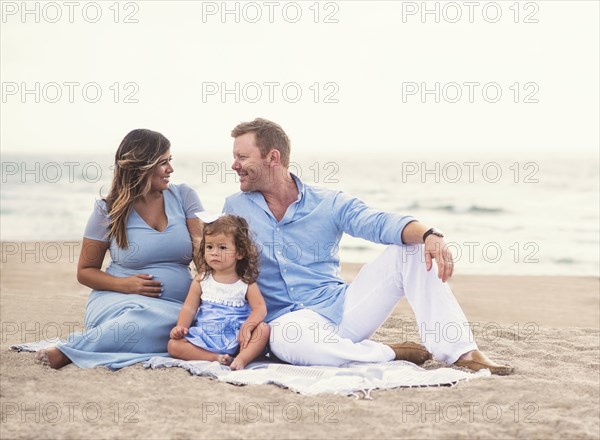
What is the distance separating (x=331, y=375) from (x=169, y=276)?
1185 millimetres

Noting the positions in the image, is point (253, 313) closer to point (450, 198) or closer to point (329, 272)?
point (329, 272)

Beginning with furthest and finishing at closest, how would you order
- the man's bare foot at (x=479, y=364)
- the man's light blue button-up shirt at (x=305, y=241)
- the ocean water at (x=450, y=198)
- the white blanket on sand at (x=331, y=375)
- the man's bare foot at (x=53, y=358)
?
the ocean water at (x=450, y=198) → the man's light blue button-up shirt at (x=305, y=241) → the man's bare foot at (x=53, y=358) → the man's bare foot at (x=479, y=364) → the white blanket on sand at (x=331, y=375)

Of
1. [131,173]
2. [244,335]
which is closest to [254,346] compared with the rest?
[244,335]

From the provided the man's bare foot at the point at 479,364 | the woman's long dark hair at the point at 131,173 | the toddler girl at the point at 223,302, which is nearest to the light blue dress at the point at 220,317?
the toddler girl at the point at 223,302

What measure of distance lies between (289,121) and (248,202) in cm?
1753

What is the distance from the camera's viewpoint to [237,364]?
152 inches

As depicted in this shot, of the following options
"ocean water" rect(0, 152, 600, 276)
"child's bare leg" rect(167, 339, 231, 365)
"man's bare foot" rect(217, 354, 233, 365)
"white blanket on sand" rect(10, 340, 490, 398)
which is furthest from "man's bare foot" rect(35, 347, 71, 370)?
"ocean water" rect(0, 152, 600, 276)

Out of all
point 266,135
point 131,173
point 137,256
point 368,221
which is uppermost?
point 266,135

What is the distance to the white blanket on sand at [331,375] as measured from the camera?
3.49 meters

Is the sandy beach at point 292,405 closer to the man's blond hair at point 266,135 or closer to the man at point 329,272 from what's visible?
the man at point 329,272

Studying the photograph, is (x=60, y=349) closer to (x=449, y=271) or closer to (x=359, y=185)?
(x=449, y=271)

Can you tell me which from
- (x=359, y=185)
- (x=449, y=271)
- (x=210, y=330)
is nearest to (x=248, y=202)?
(x=210, y=330)

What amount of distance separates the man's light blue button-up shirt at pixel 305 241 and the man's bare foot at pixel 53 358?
108cm

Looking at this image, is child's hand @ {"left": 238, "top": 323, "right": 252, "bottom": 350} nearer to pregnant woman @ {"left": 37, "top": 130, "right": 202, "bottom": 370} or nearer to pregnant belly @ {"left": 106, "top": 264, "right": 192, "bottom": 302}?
pregnant woman @ {"left": 37, "top": 130, "right": 202, "bottom": 370}
